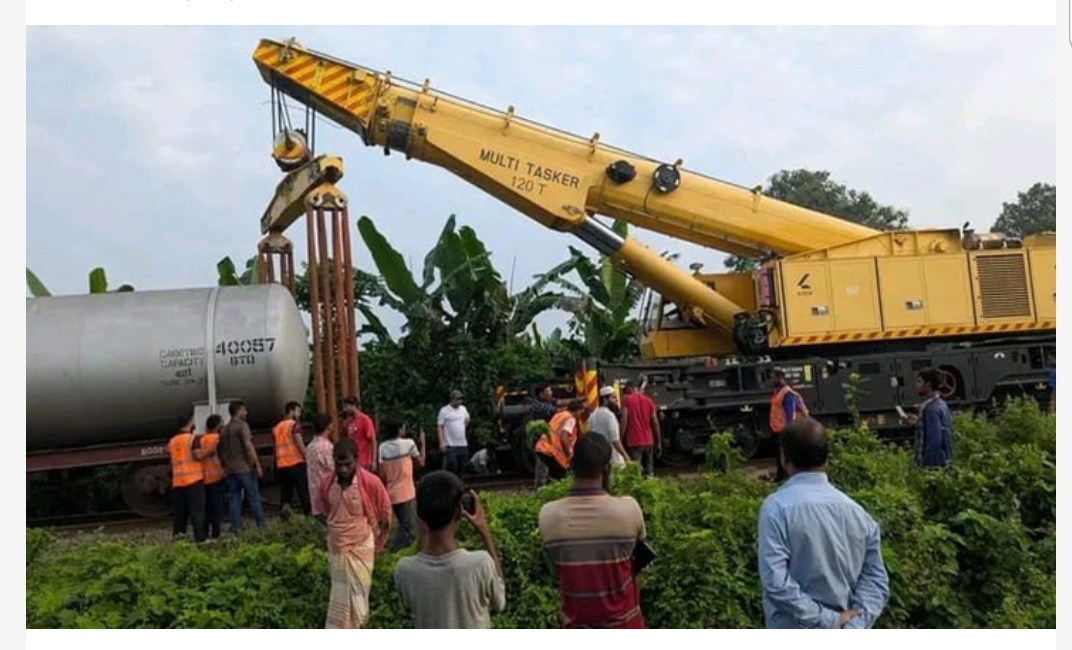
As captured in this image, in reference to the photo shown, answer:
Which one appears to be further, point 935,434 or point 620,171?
point 620,171

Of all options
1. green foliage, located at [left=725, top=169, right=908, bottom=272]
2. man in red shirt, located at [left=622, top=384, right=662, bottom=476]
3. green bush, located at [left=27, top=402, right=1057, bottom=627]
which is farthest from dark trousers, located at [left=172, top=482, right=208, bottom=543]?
green foliage, located at [left=725, top=169, right=908, bottom=272]

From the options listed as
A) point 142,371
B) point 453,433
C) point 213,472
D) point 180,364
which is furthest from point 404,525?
point 142,371

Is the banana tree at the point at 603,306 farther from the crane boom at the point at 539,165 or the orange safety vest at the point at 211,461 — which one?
the orange safety vest at the point at 211,461

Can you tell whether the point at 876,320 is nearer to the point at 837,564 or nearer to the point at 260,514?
the point at 260,514

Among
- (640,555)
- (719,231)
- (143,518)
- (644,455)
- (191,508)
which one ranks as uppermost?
(719,231)

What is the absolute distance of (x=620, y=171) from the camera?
11.6m

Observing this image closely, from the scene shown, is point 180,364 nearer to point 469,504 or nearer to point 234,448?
point 234,448

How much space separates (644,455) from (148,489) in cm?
581

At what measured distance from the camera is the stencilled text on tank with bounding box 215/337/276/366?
422 inches

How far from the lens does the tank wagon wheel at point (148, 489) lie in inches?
435

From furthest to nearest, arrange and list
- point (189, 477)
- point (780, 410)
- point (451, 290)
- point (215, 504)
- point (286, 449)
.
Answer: point (451, 290), point (780, 410), point (286, 449), point (215, 504), point (189, 477)

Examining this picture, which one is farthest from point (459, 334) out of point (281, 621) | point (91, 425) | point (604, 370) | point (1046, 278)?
point (281, 621)

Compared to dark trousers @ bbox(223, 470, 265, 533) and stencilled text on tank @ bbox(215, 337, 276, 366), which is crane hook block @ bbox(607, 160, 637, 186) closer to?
stencilled text on tank @ bbox(215, 337, 276, 366)

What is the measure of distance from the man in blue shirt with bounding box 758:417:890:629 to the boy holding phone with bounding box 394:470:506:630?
3.48 ft
